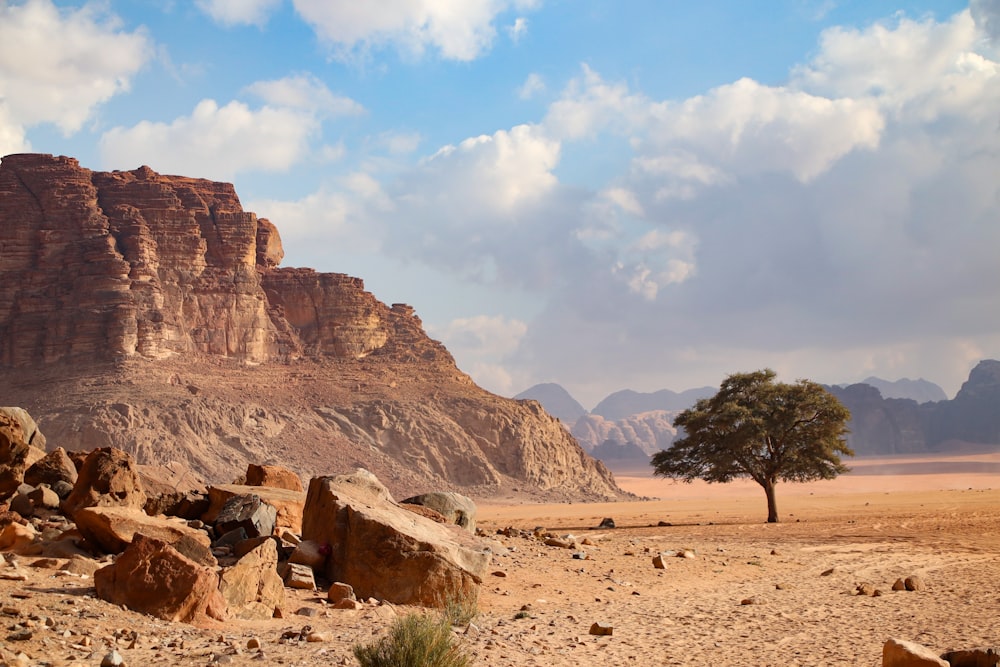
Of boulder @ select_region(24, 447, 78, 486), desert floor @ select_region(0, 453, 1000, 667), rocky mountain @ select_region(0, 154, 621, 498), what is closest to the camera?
desert floor @ select_region(0, 453, 1000, 667)

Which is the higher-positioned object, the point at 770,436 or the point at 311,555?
the point at 770,436

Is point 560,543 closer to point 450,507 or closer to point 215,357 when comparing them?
point 450,507

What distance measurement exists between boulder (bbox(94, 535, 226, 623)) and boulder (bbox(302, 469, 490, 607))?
2.59 metres

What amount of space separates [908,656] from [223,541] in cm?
924

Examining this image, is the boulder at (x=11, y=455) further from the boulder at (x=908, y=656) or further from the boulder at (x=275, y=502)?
the boulder at (x=908, y=656)

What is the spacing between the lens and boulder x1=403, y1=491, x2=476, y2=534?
61.9ft

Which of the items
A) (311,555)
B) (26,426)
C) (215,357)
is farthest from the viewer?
(215,357)

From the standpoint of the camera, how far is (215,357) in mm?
88062

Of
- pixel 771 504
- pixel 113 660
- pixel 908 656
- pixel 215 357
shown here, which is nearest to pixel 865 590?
pixel 908 656

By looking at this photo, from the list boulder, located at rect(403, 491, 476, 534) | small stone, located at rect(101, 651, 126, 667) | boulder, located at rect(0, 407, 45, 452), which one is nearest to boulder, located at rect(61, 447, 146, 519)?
boulder, located at rect(0, 407, 45, 452)

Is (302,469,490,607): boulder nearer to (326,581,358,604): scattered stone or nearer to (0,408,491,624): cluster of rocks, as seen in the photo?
(0,408,491,624): cluster of rocks

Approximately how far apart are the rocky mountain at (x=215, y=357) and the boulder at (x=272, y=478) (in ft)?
178

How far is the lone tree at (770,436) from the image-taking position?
3419 centimetres

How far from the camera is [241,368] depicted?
3469 inches
